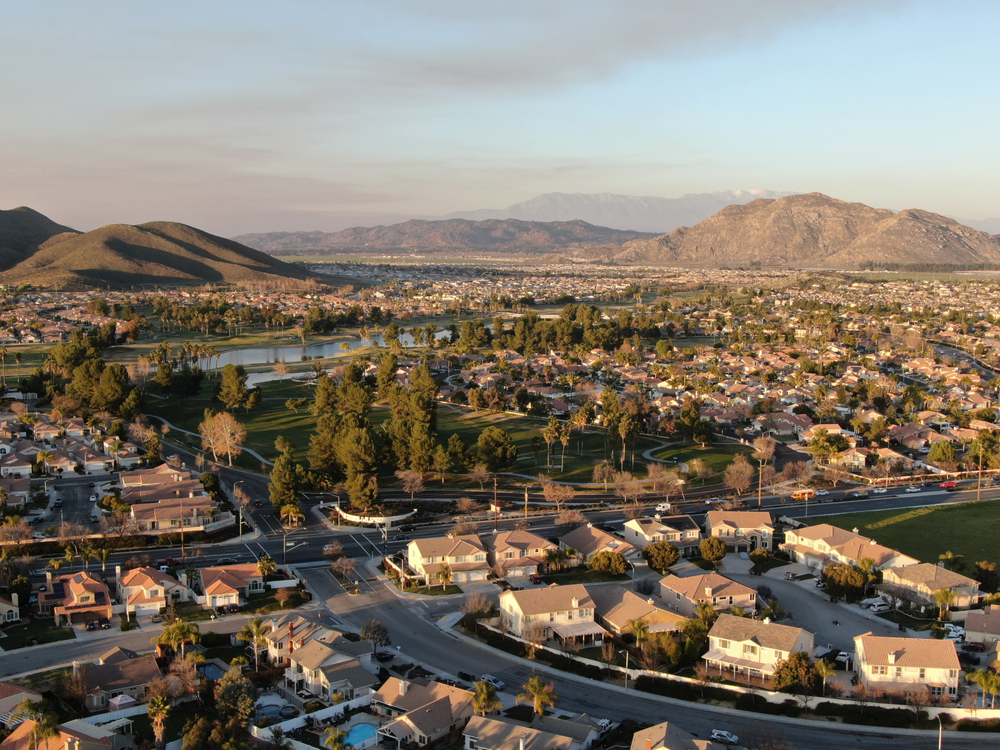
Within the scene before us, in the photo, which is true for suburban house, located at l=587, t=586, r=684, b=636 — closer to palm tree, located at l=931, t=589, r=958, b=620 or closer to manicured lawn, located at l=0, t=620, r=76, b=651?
palm tree, located at l=931, t=589, r=958, b=620

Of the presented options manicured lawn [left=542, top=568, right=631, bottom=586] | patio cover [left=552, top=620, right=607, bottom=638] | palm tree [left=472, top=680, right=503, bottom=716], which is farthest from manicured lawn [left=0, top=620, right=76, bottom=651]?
manicured lawn [left=542, top=568, right=631, bottom=586]

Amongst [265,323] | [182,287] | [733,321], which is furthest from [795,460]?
[182,287]

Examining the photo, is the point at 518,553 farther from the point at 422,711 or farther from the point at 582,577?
the point at 422,711

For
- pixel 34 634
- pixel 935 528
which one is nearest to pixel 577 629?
pixel 34 634

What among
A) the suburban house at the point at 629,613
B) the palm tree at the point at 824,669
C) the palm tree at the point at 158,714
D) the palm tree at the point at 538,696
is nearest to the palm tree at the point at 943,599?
the palm tree at the point at 824,669

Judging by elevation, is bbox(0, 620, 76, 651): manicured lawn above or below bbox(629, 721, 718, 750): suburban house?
below

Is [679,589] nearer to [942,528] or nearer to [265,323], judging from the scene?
[942,528]

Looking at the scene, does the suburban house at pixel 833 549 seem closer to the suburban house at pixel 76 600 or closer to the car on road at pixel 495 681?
the car on road at pixel 495 681
